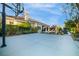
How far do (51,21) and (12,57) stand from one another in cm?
44

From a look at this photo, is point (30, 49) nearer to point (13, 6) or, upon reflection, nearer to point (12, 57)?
point (12, 57)

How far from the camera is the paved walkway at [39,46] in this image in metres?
1.77

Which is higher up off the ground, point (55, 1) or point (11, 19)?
point (55, 1)

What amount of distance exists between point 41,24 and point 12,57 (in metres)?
0.37

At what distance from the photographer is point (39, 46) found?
1801 millimetres

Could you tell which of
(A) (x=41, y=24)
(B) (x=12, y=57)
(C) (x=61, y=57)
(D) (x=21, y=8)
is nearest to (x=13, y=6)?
(D) (x=21, y=8)

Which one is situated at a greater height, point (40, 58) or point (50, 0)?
point (50, 0)

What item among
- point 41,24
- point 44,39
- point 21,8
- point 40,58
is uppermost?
point 21,8

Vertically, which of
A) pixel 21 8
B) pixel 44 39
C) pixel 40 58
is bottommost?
pixel 40 58

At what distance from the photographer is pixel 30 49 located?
179 centimetres

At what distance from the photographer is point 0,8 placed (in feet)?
5.91

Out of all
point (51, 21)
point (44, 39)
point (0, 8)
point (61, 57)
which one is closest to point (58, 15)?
point (51, 21)

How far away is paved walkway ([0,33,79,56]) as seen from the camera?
177 centimetres

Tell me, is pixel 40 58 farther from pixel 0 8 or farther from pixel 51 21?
pixel 0 8
